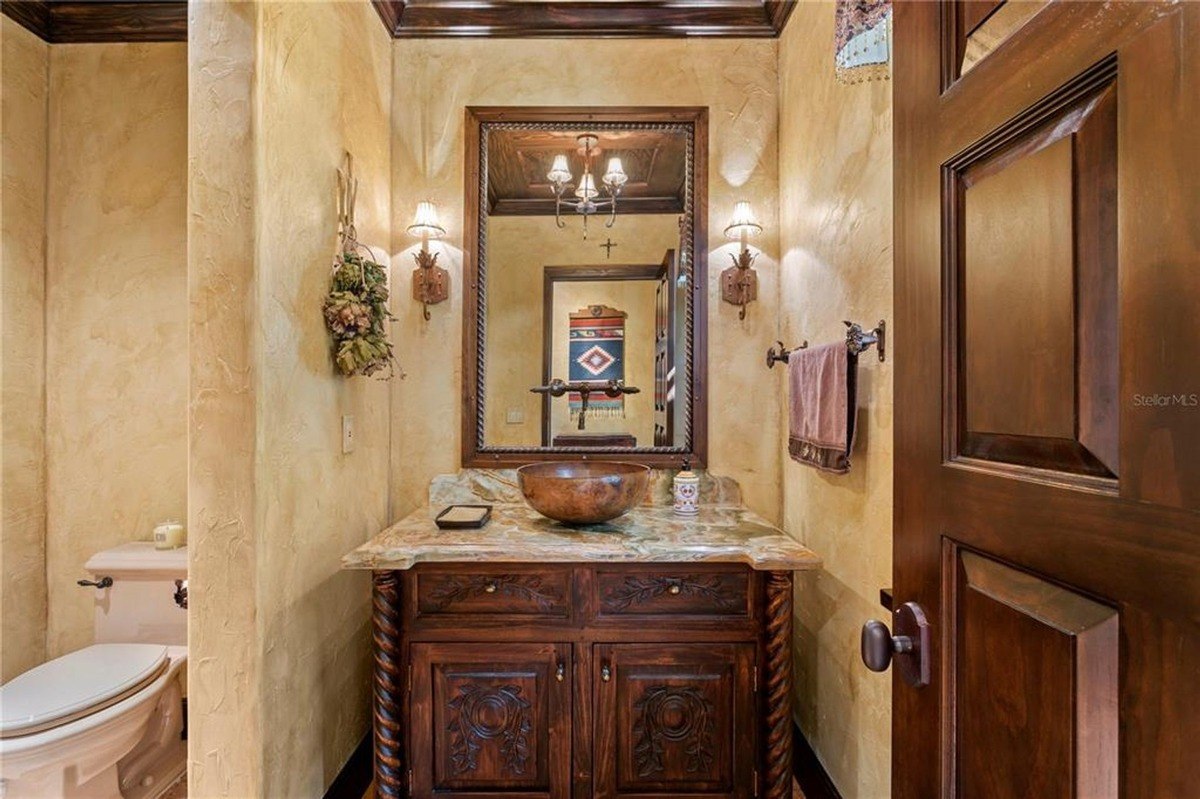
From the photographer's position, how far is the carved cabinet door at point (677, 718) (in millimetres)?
1469

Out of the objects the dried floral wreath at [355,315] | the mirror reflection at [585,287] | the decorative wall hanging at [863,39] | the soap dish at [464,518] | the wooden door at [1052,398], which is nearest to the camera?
the wooden door at [1052,398]

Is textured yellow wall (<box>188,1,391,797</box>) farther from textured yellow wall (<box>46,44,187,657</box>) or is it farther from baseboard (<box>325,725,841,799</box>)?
textured yellow wall (<box>46,44,187,657</box>)

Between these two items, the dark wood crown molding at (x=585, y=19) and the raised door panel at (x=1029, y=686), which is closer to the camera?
the raised door panel at (x=1029, y=686)

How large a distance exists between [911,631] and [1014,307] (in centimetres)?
45

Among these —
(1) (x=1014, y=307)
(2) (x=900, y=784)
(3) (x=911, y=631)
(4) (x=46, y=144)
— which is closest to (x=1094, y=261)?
(1) (x=1014, y=307)

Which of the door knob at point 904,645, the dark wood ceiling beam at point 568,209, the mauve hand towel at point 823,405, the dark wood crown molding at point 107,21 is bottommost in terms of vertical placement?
the door knob at point 904,645

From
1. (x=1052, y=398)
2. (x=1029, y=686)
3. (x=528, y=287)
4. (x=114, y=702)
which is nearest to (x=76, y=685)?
(x=114, y=702)

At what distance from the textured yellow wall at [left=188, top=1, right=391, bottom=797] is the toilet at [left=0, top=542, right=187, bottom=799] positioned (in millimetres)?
536

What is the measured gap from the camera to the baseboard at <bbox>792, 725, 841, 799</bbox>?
5.23 feet

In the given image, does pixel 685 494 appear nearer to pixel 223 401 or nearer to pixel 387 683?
pixel 387 683

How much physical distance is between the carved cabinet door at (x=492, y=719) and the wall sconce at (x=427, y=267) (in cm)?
128

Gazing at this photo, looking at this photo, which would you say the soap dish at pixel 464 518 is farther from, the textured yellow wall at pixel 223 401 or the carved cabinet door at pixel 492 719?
the textured yellow wall at pixel 223 401

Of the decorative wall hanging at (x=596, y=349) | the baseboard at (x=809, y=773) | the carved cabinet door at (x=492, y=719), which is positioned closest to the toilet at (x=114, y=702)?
the carved cabinet door at (x=492, y=719)

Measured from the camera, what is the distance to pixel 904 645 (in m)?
0.71
